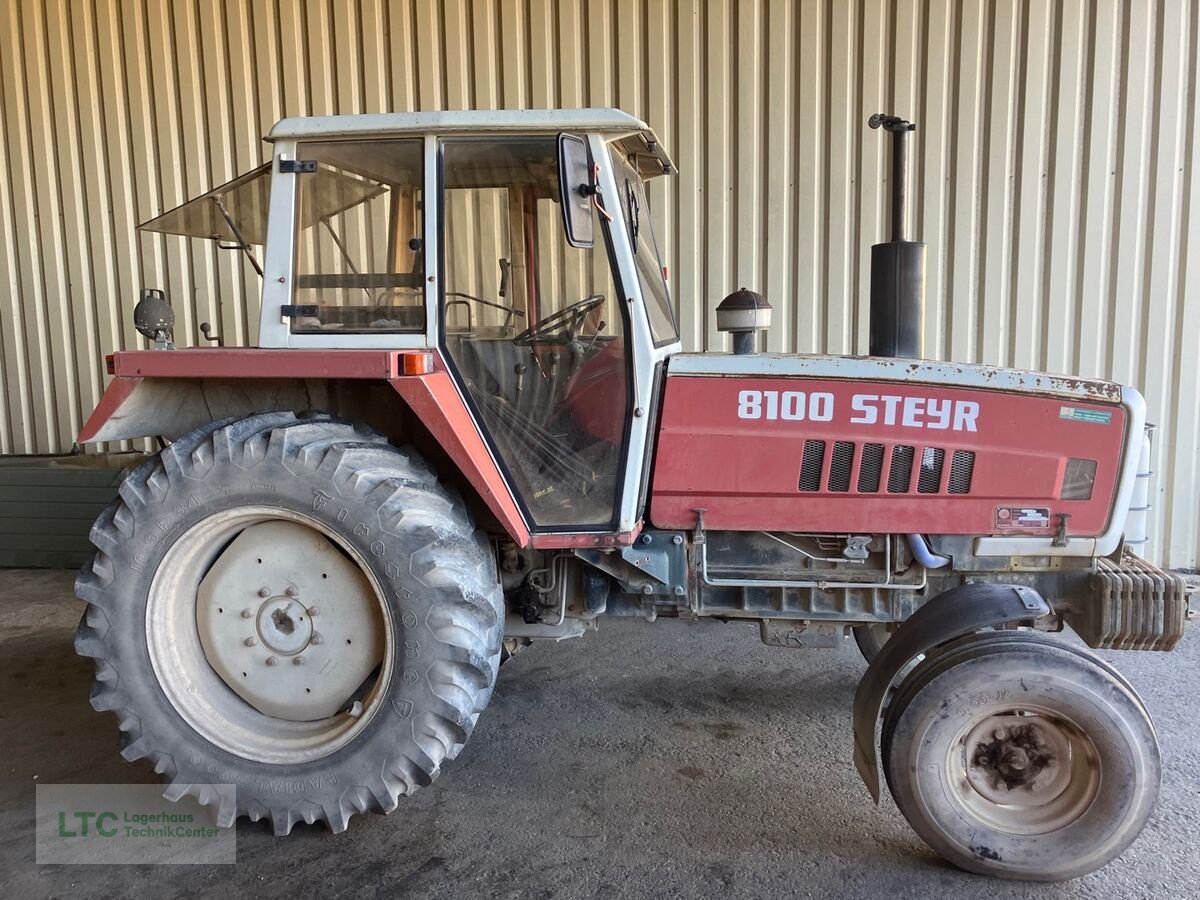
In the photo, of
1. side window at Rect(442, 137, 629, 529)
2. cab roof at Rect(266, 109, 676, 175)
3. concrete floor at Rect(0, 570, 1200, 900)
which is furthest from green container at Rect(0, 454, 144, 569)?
side window at Rect(442, 137, 629, 529)

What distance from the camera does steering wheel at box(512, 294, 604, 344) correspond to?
2.82 metres

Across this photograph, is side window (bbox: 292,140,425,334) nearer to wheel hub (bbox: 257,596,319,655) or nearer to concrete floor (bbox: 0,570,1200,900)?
wheel hub (bbox: 257,596,319,655)

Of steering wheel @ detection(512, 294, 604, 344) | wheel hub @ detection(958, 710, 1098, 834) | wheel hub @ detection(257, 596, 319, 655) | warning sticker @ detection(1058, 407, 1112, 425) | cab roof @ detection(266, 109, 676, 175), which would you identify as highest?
cab roof @ detection(266, 109, 676, 175)

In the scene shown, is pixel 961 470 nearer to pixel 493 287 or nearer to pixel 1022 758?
pixel 1022 758

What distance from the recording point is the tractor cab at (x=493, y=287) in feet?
8.92

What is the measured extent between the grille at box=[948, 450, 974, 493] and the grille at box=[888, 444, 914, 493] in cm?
14

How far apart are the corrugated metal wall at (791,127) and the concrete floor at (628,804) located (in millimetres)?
2278

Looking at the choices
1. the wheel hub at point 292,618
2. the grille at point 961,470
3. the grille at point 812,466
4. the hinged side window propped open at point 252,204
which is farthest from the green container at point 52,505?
the grille at point 961,470

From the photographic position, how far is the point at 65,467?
5.84 meters

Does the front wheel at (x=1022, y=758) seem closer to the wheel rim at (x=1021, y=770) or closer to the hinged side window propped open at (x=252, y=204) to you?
the wheel rim at (x=1021, y=770)

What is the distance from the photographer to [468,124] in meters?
2.62

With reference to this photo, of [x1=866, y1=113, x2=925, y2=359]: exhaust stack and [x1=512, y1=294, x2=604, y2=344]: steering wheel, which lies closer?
[x1=512, y1=294, x2=604, y2=344]: steering wheel

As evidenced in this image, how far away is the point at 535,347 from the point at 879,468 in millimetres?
1260

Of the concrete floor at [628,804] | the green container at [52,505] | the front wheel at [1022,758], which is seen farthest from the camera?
the green container at [52,505]
